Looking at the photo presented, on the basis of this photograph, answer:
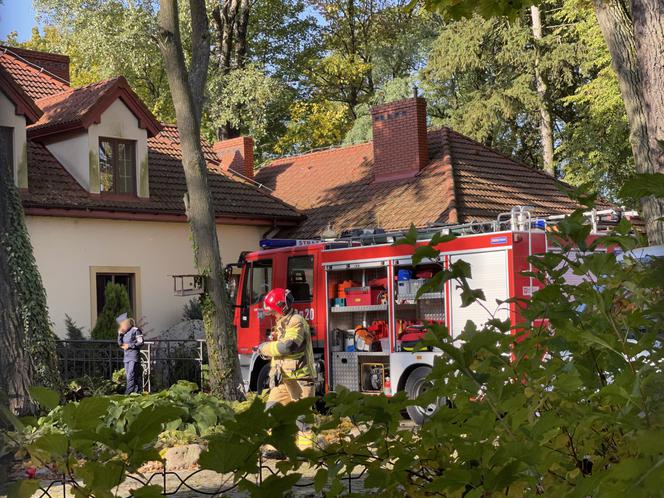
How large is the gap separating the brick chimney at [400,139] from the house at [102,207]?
387 centimetres

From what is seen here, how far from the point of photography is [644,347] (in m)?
2.52

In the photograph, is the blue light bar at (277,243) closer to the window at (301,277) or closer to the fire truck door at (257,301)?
the fire truck door at (257,301)

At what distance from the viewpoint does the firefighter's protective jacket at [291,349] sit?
11.6 meters

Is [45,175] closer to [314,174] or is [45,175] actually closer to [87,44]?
[314,174]

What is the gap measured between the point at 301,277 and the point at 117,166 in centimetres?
793

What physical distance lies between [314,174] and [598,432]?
28.9 meters

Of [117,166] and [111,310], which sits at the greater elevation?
[117,166]

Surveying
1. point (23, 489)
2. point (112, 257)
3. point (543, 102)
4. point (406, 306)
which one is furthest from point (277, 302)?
point (543, 102)

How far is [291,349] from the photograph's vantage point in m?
11.6

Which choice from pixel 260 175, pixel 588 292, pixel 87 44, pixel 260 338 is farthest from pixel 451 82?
pixel 588 292

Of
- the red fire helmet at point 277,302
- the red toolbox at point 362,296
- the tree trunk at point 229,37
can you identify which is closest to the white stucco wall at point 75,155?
the red toolbox at point 362,296

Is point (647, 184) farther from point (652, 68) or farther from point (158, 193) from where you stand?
point (158, 193)

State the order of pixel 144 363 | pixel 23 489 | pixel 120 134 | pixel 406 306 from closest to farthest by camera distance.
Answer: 1. pixel 23 489
2. pixel 406 306
3. pixel 144 363
4. pixel 120 134

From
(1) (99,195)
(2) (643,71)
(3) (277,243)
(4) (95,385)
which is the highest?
(1) (99,195)
